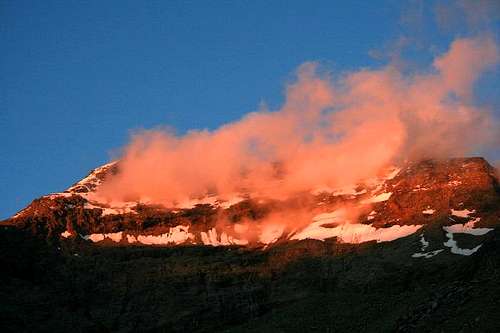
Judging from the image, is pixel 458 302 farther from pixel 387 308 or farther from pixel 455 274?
pixel 455 274

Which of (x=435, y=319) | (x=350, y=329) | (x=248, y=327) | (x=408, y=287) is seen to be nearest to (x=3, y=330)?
(x=248, y=327)

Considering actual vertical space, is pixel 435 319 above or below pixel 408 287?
below

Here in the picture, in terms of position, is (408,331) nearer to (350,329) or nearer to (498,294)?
(498,294)

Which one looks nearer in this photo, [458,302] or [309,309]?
[458,302]

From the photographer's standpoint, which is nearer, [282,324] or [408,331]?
[408,331]

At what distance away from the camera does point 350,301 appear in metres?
190

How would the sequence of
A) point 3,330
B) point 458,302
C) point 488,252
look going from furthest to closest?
point 3,330
point 488,252
point 458,302

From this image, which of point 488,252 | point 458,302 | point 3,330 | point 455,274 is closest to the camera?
point 458,302

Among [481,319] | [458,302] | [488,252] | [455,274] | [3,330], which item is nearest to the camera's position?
[481,319]

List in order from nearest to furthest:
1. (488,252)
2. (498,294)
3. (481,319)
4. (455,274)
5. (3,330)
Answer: (481,319) → (498,294) → (488,252) → (455,274) → (3,330)

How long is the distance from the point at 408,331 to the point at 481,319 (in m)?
22.2

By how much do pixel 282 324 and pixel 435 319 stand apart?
224 ft

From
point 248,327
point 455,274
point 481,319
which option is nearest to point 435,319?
point 481,319

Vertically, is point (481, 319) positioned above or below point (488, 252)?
below
